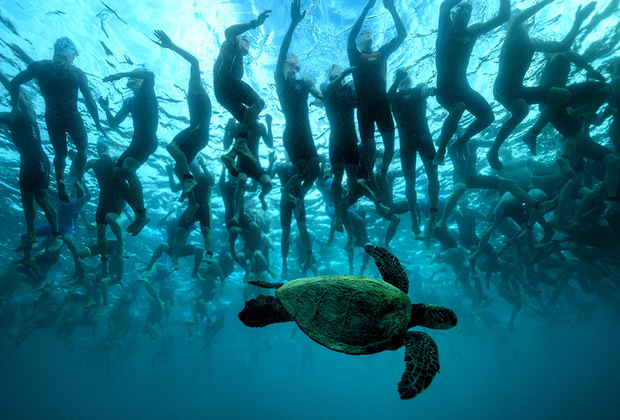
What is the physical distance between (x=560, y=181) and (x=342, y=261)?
13.7m

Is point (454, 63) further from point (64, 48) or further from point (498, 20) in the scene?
point (64, 48)

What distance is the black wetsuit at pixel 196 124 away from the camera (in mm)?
5645

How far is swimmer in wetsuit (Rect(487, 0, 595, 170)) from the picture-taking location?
515 centimetres

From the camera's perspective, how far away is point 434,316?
10.9ft

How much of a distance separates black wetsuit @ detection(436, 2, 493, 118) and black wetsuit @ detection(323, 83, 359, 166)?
2012mm

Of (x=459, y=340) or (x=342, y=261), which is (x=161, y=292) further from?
(x=459, y=340)

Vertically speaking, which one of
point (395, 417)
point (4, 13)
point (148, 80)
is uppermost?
point (4, 13)

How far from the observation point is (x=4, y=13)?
5941 millimetres

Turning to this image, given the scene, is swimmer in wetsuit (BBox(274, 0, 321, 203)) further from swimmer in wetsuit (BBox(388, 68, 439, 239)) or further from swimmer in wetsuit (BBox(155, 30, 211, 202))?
swimmer in wetsuit (BBox(388, 68, 439, 239))

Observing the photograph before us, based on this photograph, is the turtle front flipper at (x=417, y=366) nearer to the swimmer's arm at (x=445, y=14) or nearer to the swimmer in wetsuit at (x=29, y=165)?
the swimmer's arm at (x=445, y=14)

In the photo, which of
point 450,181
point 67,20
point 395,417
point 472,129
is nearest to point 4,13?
point 67,20

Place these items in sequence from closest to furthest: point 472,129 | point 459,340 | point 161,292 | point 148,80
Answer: point 472,129 → point 148,80 → point 161,292 → point 459,340

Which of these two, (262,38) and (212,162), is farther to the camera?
(212,162)

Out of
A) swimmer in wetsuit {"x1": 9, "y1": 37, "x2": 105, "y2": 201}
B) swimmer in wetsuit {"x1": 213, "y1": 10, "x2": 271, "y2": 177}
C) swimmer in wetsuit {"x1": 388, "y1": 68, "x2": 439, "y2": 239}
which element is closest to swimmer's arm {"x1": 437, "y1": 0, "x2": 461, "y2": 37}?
swimmer in wetsuit {"x1": 388, "y1": 68, "x2": 439, "y2": 239}
